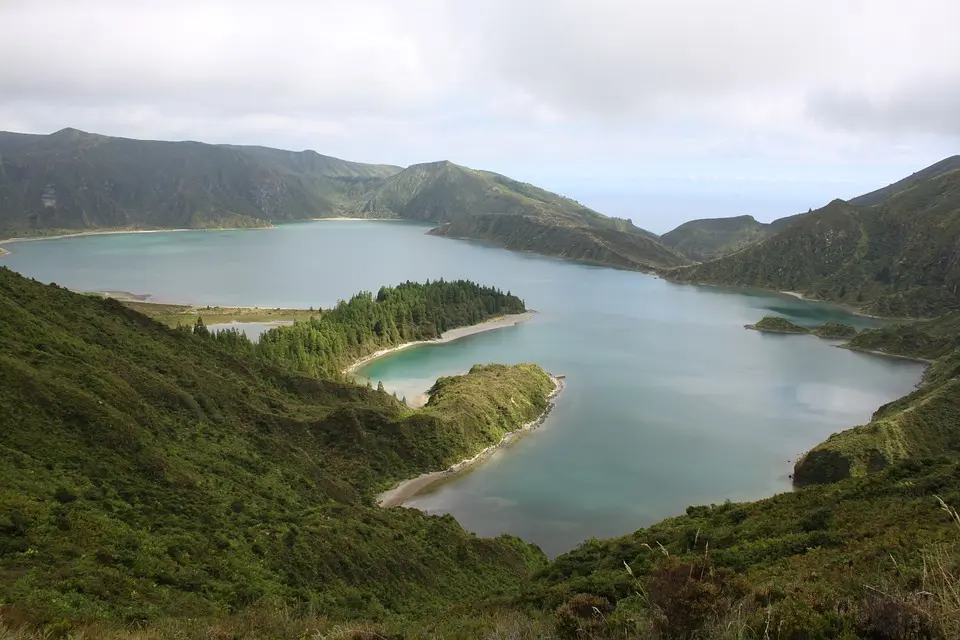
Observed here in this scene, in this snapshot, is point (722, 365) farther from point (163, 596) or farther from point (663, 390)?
point (163, 596)

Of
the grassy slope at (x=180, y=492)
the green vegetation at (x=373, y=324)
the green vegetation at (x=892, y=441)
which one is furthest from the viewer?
the green vegetation at (x=373, y=324)

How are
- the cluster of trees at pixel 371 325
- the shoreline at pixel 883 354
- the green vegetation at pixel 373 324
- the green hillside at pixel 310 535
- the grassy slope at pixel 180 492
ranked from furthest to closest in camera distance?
the shoreline at pixel 883 354 → the green vegetation at pixel 373 324 → the cluster of trees at pixel 371 325 → the grassy slope at pixel 180 492 → the green hillside at pixel 310 535

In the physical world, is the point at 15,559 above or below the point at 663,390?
above

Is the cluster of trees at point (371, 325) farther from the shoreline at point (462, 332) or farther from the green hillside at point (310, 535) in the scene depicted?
the green hillside at point (310, 535)

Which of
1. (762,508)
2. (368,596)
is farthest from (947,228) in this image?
(368,596)

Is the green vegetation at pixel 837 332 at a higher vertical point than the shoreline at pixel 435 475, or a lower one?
higher

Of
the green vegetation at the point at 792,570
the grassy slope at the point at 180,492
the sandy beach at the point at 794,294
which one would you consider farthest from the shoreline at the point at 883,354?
the grassy slope at the point at 180,492

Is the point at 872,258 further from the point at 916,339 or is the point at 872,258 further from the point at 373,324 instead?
the point at 373,324
